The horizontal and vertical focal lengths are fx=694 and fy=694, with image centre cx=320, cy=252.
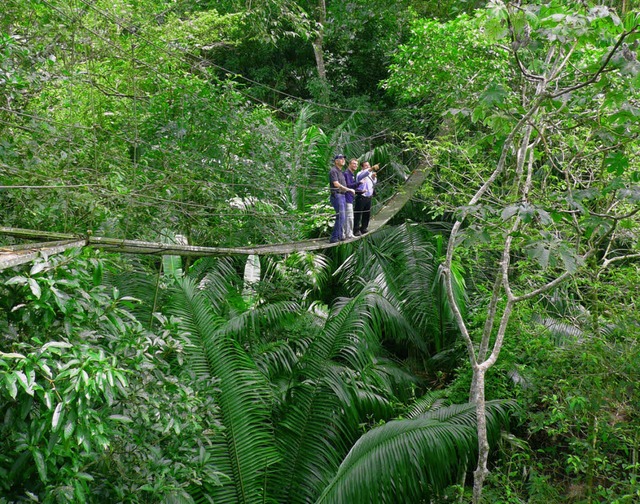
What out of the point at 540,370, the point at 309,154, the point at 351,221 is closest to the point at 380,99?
the point at 309,154

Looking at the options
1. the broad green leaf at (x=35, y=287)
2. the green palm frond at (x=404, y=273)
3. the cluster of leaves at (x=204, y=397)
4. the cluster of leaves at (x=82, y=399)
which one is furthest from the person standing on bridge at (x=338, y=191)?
the broad green leaf at (x=35, y=287)

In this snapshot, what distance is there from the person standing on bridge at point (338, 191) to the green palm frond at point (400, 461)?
2.83 metres

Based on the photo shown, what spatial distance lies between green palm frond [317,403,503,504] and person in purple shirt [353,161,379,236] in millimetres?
3240

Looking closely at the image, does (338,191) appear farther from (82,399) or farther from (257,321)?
(82,399)

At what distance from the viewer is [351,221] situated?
695 cm

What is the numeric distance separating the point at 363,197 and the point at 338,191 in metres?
0.67

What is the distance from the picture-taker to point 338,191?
6531 millimetres

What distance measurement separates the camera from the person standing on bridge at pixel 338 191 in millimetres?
6438

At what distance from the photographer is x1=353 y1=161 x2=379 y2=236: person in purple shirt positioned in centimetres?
704

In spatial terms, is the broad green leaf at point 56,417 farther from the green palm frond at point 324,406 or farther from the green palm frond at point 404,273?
the green palm frond at point 404,273

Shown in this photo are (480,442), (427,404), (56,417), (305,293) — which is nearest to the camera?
(56,417)

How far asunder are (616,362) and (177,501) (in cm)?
258

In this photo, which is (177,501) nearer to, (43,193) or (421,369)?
(43,193)

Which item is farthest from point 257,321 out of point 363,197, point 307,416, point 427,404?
point 363,197
